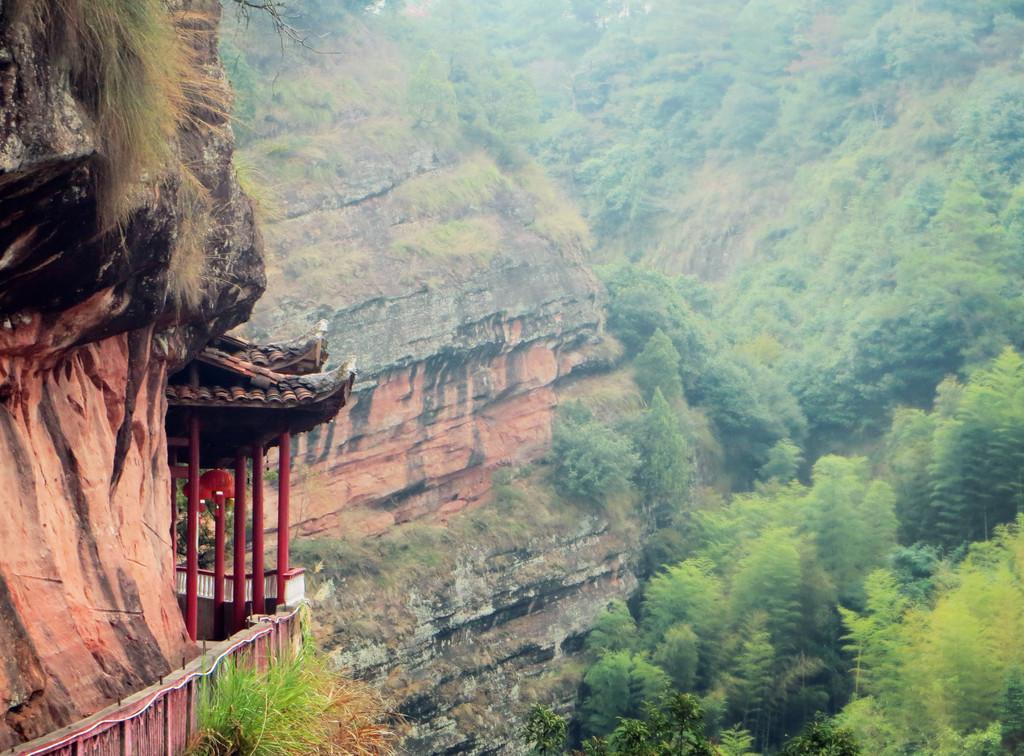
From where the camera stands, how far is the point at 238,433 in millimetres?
12094

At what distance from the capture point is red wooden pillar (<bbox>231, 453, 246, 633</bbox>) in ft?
39.6

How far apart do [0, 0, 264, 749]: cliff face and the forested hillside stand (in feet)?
24.3

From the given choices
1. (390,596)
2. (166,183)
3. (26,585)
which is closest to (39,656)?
(26,585)

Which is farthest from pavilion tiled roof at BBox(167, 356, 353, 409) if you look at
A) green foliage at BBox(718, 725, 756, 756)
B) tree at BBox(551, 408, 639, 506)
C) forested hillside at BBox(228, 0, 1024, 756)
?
tree at BBox(551, 408, 639, 506)

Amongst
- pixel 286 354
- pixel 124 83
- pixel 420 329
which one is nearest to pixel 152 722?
pixel 124 83

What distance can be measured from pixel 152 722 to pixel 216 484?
528cm

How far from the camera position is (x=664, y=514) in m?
45.6

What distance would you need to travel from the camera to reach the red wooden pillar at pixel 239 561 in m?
12.1

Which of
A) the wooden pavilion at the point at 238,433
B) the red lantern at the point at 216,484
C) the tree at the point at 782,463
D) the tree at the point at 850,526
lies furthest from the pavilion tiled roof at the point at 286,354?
the tree at the point at 782,463

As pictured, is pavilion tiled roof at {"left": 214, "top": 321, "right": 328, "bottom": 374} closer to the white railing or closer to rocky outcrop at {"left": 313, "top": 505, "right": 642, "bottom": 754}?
the white railing

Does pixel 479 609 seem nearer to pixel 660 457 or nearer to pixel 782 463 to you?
pixel 660 457

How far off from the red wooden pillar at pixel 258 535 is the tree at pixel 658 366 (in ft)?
119

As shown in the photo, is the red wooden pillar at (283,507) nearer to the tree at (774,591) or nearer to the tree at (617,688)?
the tree at (617,688)

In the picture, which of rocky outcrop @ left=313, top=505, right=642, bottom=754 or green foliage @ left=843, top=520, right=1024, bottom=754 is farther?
rocky outcrop @ left=313, top=505, right=642, bottom=754
